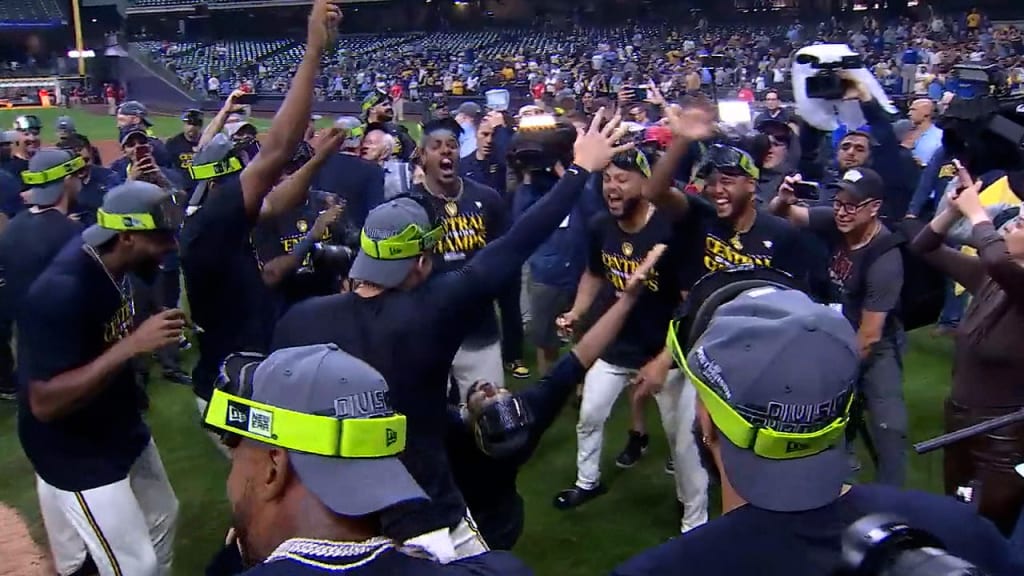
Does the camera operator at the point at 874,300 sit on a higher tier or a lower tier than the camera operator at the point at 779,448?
lower

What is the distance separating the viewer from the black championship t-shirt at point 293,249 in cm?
520

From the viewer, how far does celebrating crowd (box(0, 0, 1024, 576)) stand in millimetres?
1521

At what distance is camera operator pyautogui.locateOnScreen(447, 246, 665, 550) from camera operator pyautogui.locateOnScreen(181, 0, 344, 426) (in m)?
1.37

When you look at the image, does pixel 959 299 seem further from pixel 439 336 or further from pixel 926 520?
pixel 926 520

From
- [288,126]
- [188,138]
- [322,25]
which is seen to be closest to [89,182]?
[188,138]

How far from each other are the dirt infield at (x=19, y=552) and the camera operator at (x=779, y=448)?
406cm

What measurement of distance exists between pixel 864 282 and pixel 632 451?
183 cm

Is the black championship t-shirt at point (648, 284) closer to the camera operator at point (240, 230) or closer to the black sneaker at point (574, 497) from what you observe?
the black sneaker at point (574, 497)

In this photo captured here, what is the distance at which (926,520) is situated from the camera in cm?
158

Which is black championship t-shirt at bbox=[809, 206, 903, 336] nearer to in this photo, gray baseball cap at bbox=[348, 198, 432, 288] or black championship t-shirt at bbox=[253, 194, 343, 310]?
gray baseball cap at bbox=[348, 198, 432, 288]

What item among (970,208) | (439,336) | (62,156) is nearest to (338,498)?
(439,336)

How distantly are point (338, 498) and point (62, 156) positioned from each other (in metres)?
4.24

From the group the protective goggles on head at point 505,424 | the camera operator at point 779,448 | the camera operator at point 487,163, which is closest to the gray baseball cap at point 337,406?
the camera operator at point 779,448

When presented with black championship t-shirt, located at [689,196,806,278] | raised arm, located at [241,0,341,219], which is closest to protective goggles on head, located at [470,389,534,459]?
raised arm, located at [241,0,341,219]
